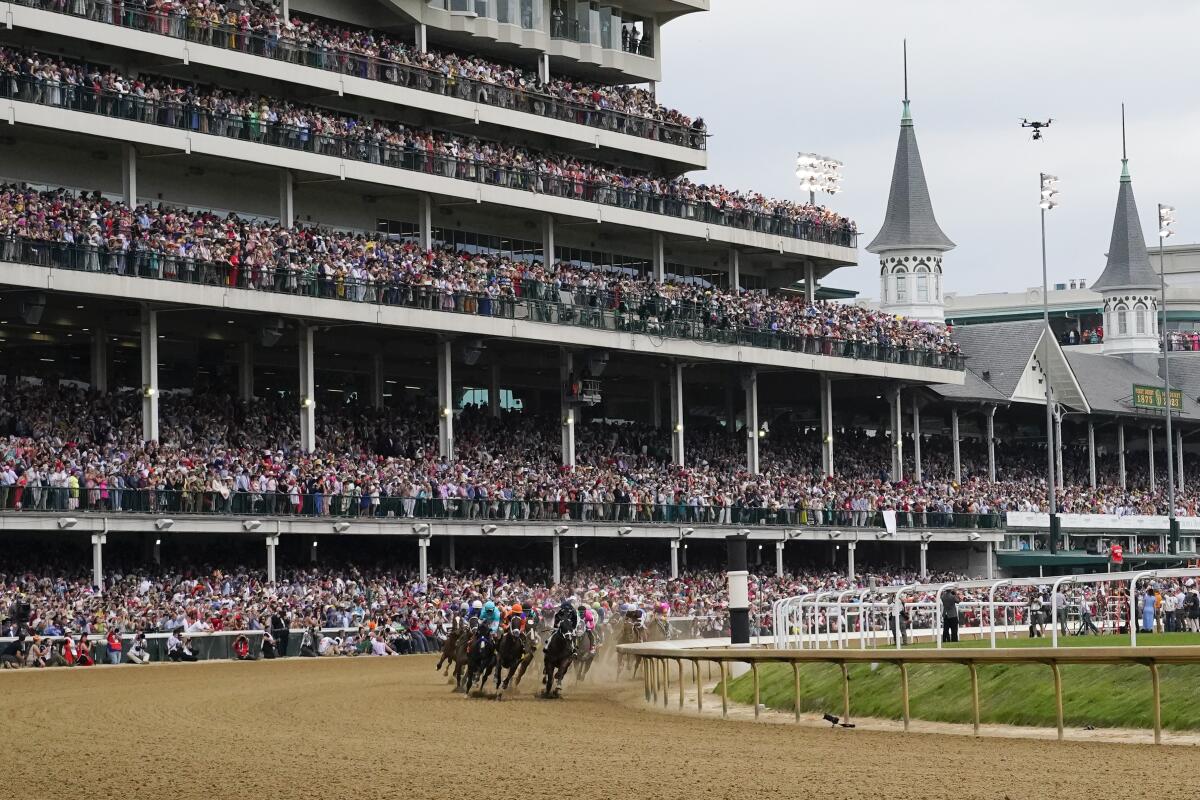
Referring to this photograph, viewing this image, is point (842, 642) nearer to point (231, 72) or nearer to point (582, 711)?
point (582, 711)

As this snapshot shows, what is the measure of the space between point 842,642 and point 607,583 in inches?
748

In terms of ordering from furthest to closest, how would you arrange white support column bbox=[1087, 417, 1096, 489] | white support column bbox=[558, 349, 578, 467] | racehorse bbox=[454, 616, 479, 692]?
white support column bbox=[1087, 417, 1096, 489] < white support column bbox=[558, 349, 578, 467] < racehorse bbox=[454, 616, 479, 692]

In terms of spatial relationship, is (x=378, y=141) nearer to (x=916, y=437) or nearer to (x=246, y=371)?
(x=246, y=371)

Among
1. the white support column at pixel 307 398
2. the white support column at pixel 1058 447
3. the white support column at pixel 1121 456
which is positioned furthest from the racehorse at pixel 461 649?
the white support column at pixel 1121 456

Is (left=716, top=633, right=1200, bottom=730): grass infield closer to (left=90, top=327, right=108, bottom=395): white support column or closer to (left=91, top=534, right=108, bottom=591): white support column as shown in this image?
(left=91, top=534, right=108, bottom=591): white support column

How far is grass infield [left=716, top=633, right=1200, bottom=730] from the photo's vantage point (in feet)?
57.2

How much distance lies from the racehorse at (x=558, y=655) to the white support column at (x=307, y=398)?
19.2 m

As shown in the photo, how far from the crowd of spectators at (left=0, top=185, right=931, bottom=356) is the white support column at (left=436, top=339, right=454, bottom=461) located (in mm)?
1612

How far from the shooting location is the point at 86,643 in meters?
32.8

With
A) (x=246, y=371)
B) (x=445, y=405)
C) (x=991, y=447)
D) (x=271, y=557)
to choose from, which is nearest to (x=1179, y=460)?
(x=991, y=447)

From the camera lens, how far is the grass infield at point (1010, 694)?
57.2ft

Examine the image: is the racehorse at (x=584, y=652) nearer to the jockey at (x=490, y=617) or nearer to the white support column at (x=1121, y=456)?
the jockey at (x=490, y=617)

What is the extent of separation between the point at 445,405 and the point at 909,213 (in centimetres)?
3783

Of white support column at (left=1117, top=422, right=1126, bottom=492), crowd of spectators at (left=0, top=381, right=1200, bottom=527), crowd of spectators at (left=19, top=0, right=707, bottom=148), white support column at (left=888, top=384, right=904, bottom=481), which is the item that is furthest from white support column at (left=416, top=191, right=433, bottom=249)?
white support column at (left=1117, top=422, right=1126, bottom=492)
